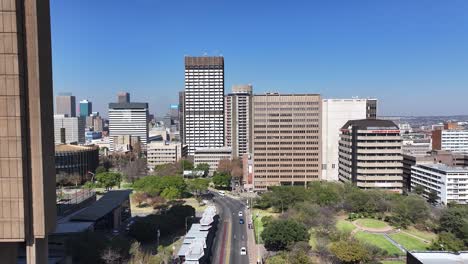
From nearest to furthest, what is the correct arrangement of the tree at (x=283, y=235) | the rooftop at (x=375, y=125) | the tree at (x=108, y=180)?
1. the tree at (x=283, y=235)
2. the rooftop at (x=375, y=125)
3. the tree at (x=108, y=180)

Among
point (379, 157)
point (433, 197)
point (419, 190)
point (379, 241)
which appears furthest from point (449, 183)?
point (379, 241)

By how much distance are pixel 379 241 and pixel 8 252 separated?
1715 inches

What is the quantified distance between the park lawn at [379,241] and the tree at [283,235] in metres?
8.42

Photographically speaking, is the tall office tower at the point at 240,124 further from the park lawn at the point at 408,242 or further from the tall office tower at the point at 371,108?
the park lawn at the point at 408,242

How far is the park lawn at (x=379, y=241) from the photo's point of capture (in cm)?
4734

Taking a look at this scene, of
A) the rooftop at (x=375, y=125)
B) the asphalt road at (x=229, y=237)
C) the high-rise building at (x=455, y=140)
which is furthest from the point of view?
the high-rise building at (x=455, y=140)

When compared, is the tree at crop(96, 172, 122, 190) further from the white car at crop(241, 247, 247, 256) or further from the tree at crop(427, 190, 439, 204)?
the tree at crop(427, 190, 439, 204)

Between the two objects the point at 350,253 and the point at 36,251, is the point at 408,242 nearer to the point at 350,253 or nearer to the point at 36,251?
the point at 350,253

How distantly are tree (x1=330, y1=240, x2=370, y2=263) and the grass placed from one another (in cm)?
1774

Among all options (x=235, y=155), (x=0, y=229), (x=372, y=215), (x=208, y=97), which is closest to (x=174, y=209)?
(x=372, y=215)

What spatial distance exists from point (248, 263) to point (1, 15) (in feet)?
113

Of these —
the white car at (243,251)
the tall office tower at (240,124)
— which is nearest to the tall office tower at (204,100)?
the tall office tower at (240,124)

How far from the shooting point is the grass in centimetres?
5790

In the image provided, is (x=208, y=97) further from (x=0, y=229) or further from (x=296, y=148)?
(x=0, y=229)
